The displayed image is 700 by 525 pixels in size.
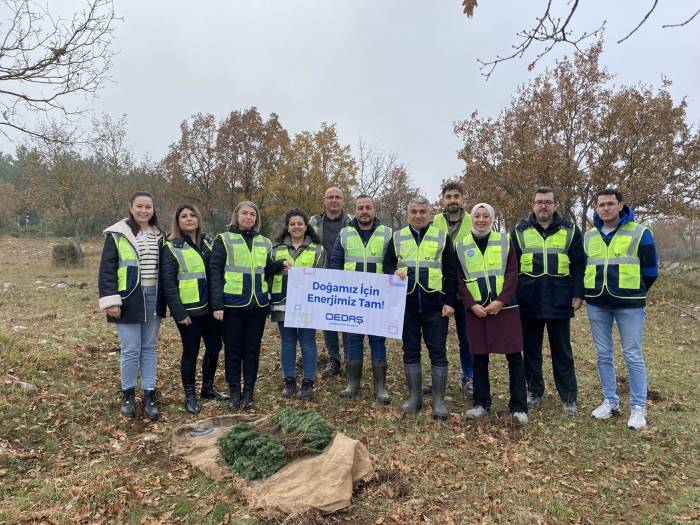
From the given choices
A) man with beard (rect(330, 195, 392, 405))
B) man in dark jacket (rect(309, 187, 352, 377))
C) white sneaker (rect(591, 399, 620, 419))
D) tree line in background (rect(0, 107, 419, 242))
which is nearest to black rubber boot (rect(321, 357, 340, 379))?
man in dark jacket (rect(309, 187, 352, 377))

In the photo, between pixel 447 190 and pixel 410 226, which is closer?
pixel 410 226

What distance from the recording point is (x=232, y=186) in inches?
1201

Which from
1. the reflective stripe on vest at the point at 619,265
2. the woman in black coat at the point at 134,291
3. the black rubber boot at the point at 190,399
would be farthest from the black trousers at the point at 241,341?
the reflective stripe on vest at the point at 619,265

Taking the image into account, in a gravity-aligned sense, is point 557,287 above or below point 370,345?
above

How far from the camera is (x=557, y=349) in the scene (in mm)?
5617

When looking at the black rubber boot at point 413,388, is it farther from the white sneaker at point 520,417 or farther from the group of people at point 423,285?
the white sneaker at point 520,417

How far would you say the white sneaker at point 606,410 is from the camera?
545cm

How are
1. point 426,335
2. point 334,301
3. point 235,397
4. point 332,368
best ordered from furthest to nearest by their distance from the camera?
point 332,368, point 334,301, point 235,397, point 426,335

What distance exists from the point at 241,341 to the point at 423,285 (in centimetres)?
Result: 232

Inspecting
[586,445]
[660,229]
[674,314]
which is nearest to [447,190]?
[586,445]

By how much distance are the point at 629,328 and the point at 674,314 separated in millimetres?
11846

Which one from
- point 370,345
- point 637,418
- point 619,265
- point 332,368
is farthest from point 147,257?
point 637,418

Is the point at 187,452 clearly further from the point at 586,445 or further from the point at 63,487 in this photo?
the point at 586,445

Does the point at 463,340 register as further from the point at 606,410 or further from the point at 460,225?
the point at 606,410
